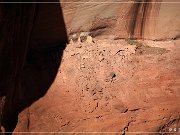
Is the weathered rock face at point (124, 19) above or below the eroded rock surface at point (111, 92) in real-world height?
above

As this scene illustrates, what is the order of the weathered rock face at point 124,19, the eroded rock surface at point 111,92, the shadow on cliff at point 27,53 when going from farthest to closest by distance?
the weathered rock face at point 124,19, the eroded rock surface at point 111,92, the shadow on cliff at point 27,53

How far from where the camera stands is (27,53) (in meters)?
4.09

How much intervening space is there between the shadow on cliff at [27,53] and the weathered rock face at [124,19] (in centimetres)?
21

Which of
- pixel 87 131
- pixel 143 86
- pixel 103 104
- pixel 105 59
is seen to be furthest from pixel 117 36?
pixel 87 131

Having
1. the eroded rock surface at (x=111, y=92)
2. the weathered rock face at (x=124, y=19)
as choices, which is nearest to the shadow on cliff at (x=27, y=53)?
the eroded rock surface at (x=111, y=92)

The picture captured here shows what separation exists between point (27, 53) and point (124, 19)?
4.43 feet

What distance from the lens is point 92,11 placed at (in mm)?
4246

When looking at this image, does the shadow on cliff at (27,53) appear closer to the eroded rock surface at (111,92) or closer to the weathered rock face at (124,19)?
the eroded rock surface at (111,92)

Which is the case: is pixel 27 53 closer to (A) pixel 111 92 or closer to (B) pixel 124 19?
(A) pixel 111 92

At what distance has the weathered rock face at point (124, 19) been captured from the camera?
421cm

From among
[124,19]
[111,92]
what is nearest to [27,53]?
[111,92]

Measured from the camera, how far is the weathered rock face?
13.8ft

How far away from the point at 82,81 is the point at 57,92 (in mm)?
340

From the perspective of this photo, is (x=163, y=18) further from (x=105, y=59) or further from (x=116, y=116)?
(x=116, y=116)
